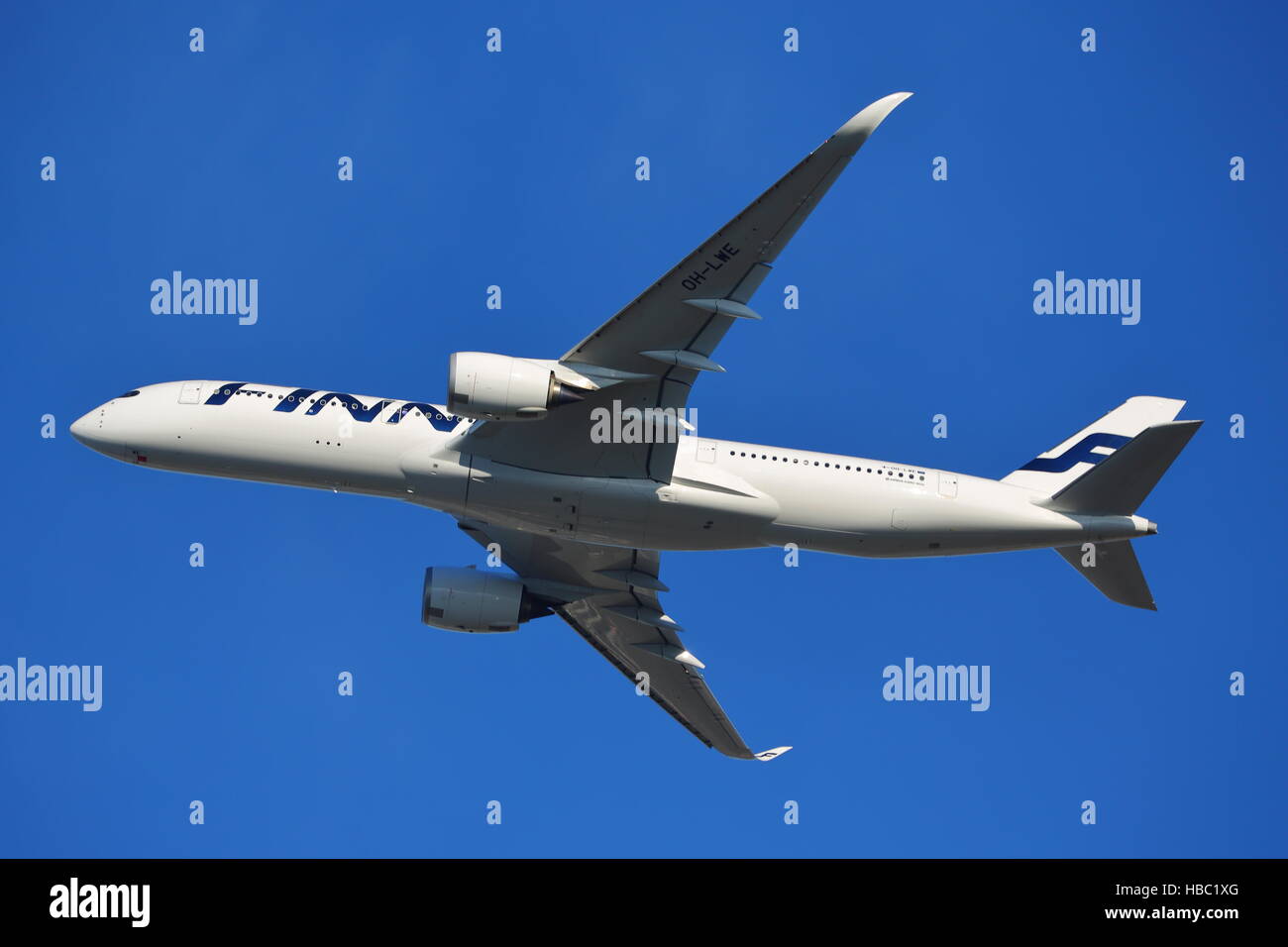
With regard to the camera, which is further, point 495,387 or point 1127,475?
point 1127,475

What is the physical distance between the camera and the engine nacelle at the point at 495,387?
99.4 ft

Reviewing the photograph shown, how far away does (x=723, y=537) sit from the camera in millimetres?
33062

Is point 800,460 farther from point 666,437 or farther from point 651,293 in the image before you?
point 651,293

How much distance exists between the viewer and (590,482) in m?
32.3

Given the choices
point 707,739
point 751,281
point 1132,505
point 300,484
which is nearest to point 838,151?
point 751,281

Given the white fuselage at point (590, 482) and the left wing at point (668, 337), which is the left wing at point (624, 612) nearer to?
the white fuselage at point (590, 482)

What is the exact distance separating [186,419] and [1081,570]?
24.8 m

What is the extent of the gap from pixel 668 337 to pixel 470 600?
11.7m

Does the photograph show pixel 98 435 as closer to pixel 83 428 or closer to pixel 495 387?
pixel 83 428

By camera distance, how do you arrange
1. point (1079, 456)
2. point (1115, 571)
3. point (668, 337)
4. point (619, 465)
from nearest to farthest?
point (668, 337)
point (619, 465)
point (1115, 571)
point (1079, 456)

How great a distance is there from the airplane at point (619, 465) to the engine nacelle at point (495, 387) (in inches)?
1.5

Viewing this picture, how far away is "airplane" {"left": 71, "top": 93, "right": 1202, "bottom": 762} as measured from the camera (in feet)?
102

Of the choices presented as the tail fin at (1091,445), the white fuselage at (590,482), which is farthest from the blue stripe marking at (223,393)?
the tail fin at (1091,445)

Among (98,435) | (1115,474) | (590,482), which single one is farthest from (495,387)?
(1115,474)
